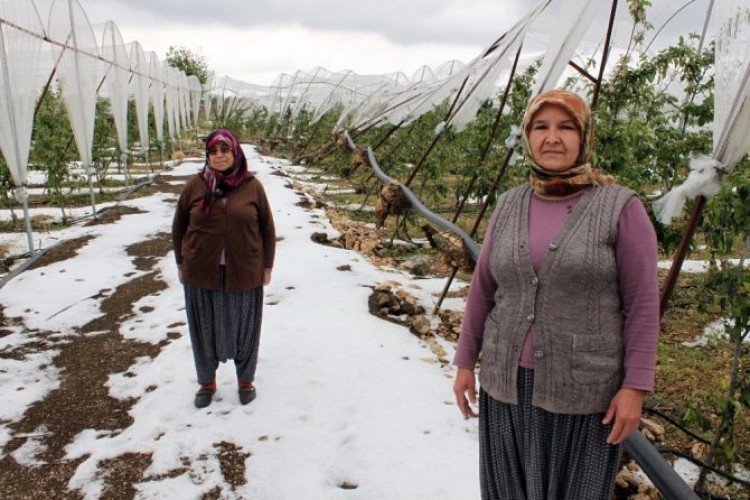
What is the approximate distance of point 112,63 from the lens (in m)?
9.25

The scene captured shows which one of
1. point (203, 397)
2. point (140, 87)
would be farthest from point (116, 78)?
point (203, 397)

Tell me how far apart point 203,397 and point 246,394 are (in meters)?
0.26

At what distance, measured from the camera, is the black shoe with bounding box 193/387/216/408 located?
3.03 meters

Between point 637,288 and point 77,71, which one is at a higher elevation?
point 77,71

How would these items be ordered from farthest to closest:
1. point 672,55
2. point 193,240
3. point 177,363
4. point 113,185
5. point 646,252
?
point 113,185 → point 672,55 → point 177,363 → point 193,240 → point 646,252

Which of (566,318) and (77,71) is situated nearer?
(566,318)

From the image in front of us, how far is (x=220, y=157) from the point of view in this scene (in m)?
2.64

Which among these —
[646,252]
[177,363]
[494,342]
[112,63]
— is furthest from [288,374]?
[112,63]

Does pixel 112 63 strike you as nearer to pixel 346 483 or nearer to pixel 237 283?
pixel 237 283

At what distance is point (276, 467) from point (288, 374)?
94 cm

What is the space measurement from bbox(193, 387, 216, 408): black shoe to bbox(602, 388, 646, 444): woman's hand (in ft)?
7.95

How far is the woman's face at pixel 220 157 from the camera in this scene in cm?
263

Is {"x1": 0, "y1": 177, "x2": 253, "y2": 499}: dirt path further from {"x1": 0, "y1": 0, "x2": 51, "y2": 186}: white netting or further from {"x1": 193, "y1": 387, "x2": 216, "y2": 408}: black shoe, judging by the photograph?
{"x1": 0, "y1": 0, "x2": 51, "y2": 186}: white netting

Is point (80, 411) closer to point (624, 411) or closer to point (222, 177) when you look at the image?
point (222, 177)
